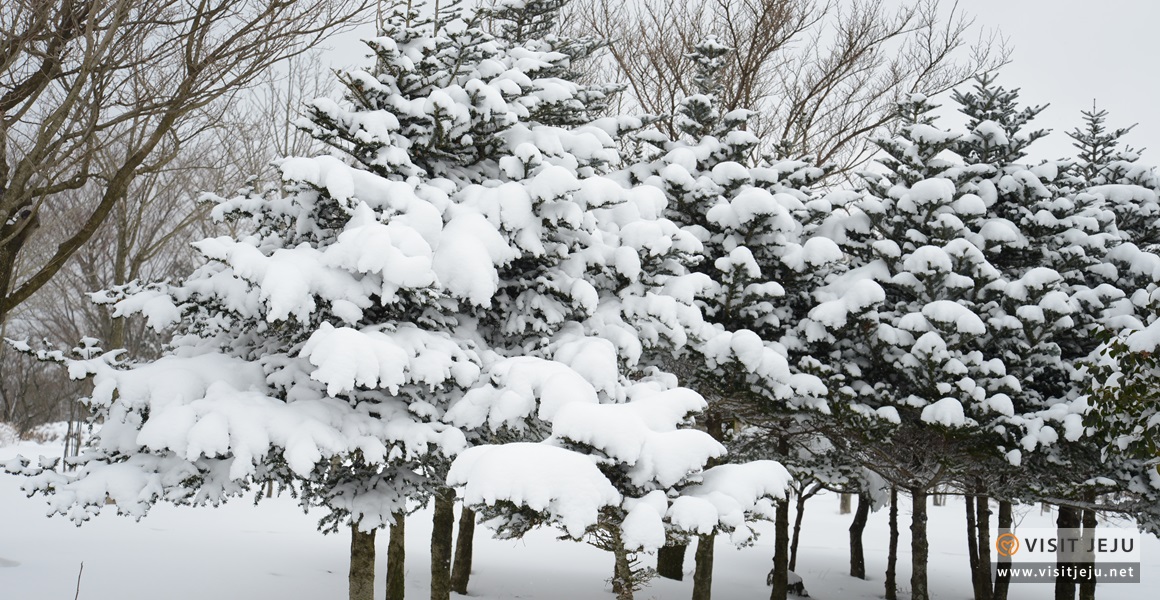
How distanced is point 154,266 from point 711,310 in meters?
19.5

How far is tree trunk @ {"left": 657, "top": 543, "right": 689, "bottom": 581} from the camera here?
1499 cm

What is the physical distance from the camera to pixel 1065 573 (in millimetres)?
13055

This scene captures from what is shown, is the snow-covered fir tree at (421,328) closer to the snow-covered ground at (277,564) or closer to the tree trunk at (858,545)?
the snow-covered ground at (277,564)

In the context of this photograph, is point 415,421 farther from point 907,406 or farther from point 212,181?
point 212,181

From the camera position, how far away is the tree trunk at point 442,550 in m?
9.43

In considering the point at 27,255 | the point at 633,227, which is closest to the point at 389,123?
the point at 633,227

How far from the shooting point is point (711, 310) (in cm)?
1190

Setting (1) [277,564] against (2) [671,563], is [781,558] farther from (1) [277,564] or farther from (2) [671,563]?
(1) [277,564]

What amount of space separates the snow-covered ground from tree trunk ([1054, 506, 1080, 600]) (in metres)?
4.33
